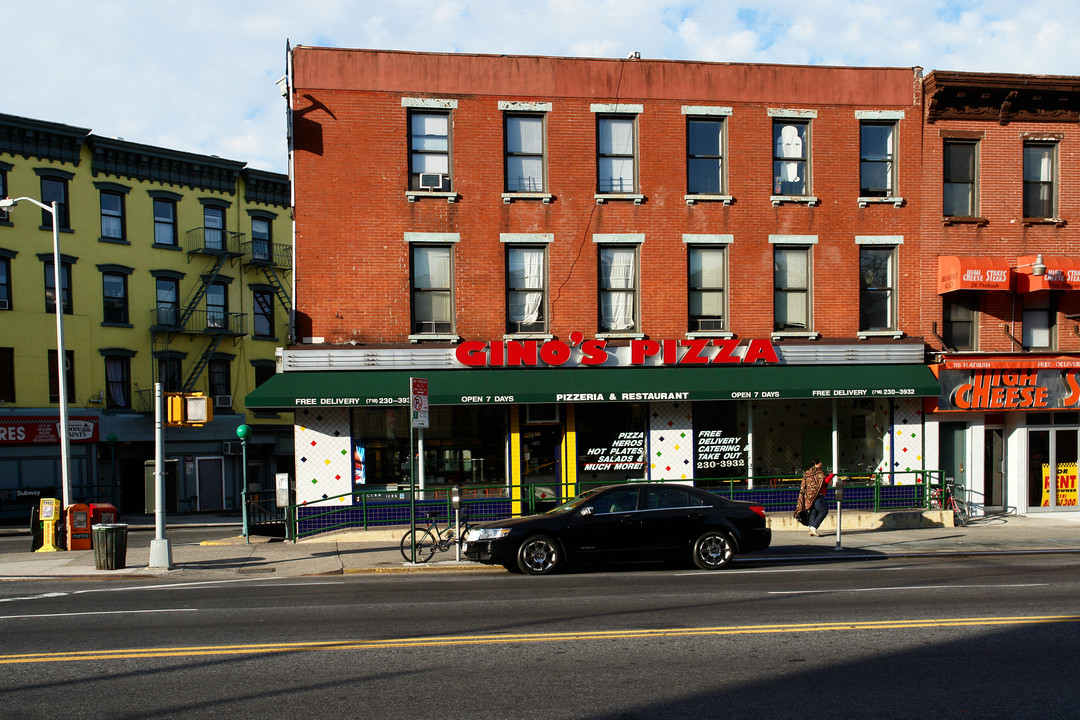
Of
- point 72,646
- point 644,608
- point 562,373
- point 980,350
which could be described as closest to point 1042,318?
point 980,350

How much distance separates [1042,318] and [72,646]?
73.8ft

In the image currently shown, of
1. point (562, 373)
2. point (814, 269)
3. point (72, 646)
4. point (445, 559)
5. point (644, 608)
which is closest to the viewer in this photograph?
point (72, 646)

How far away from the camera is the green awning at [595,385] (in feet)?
64.9

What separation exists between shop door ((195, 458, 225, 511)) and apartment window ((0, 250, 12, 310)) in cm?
960

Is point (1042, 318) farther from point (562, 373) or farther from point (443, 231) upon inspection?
point (443, 231)

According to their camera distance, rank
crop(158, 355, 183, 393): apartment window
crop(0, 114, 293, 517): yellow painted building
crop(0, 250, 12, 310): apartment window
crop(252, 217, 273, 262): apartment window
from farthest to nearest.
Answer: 1. crop(252, 217, 273, 262): apartment window
2. crop(158, 355, 183, 393): apartment window
3. crop(0, 114, 293, 517): yellow painted building
4. crop(0, 250, 12, 310): apartment window

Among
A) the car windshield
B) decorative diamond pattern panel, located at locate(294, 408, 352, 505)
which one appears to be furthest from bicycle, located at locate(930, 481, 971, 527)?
decorative diamond pattern panel, located at locate(294, 408, 352, 505)

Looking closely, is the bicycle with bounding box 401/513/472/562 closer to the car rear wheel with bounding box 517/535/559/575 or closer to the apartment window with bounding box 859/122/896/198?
the car rear wheel with bounding box 517/535/559/575

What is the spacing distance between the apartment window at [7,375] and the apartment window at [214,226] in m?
9.07

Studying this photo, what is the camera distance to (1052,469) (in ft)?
74.9

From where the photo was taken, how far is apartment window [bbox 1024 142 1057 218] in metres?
23.0

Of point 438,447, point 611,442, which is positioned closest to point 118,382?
point 438,447

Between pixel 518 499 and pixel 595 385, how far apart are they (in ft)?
10.2

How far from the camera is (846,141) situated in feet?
73.6
